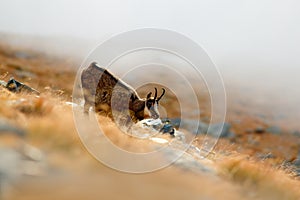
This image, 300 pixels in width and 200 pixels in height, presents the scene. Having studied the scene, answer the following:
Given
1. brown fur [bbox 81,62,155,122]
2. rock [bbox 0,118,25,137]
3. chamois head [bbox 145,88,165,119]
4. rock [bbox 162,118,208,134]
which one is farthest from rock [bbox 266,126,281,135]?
rock [bbox 0,118,25,137]

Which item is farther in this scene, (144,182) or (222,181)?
(222,181)

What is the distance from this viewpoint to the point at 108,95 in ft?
44.1

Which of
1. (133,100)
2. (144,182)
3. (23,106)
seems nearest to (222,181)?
(144,182)

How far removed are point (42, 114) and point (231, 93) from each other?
118007 millimetres

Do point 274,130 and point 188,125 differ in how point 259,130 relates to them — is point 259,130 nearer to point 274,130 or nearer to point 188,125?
point 274,130

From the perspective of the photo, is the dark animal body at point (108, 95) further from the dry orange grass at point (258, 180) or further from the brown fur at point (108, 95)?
the dry orange grass at point (258, 180)

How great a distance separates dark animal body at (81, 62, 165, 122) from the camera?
43.7ft

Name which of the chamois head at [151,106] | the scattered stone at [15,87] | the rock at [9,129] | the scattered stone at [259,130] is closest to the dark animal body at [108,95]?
the chamois head at [151,106]

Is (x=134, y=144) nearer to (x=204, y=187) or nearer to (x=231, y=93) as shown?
(x=204, y=187)

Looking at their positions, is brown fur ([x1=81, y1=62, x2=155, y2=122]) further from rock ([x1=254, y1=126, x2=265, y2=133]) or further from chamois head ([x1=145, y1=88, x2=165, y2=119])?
rock ([x1=254, y1=126, x2=265, y2=133])

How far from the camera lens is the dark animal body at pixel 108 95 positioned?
524 inches

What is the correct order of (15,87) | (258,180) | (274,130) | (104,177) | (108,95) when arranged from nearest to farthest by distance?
(104,177), (258,180), (108,95), (15,87), (274,130)

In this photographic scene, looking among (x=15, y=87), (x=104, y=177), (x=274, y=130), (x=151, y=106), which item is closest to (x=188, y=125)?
(x=151, y=106)

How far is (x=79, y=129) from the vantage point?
821cm
